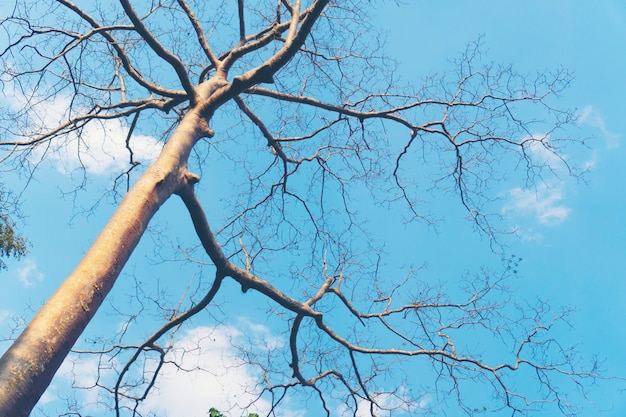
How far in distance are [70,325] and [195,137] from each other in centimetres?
211

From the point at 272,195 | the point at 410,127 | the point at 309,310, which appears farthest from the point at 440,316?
the point at 272,195

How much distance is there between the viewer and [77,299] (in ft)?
8.52

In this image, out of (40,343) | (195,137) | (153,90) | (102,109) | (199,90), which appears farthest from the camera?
(102,109)

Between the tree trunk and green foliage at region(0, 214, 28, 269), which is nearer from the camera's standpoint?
the tree trunk

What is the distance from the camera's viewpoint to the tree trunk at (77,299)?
2.21m

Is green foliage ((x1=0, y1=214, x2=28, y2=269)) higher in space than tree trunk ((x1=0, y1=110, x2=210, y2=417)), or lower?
higher

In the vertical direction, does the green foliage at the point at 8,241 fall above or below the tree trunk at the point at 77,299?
above

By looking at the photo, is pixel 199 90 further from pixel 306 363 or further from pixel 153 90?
pixel 306 363

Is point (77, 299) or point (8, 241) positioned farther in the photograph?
point (8, 241)

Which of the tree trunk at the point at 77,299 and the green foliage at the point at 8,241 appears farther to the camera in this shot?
the green foliage at the point at 8,241

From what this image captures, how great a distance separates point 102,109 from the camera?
5.63 metres

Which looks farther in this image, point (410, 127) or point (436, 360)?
point (410, 127)

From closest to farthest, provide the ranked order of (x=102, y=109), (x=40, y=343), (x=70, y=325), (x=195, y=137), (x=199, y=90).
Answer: (x=40, y=343), (x=70, y=325), (x=195, y=137), (x=199, y=90), (x=102, y=109)

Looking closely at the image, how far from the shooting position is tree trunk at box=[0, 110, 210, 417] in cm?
221
